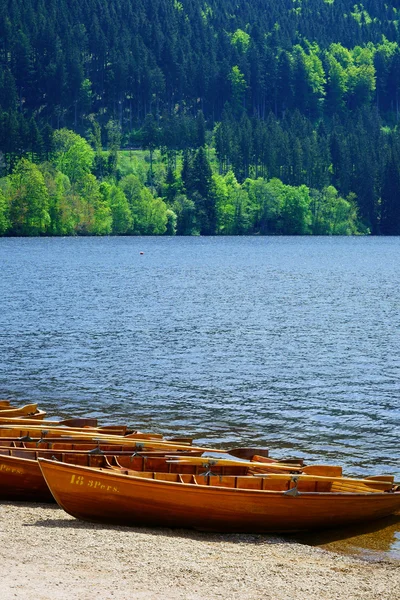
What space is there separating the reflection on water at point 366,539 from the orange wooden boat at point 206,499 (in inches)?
9.9

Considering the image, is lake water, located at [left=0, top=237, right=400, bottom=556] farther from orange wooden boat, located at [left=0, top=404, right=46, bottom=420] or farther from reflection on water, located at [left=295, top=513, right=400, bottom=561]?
orange wooden boat, located at [left=0, top=404, right=46, bottom=420]

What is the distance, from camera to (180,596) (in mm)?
15555

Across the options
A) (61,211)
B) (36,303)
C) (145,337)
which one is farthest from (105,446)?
(61,211)

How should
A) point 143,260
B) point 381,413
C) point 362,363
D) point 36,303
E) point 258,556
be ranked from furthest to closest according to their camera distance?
point 143,260, point 36,303, point 362,363, point 381,413, point 258,556

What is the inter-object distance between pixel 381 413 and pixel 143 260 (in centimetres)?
10270

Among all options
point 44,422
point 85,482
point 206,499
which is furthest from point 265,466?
point 44,422

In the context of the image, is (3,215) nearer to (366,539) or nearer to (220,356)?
(220,356)

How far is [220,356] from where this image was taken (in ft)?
155

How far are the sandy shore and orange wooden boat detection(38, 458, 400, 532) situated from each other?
0.31m

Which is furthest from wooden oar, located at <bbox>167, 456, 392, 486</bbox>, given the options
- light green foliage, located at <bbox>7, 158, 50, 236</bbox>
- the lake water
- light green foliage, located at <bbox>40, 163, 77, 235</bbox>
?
light green foliage, located at <bbox>40, 163, 77, 235</bbox>

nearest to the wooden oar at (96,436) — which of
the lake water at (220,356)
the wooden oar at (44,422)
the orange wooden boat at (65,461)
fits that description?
the orange wooden boat at (65,461)

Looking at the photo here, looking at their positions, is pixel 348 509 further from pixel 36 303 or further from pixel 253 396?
pixel 36 303

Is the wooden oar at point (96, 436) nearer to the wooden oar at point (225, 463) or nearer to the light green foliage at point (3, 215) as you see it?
the wooden oar at point (225, 463)

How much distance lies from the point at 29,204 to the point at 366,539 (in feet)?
568
